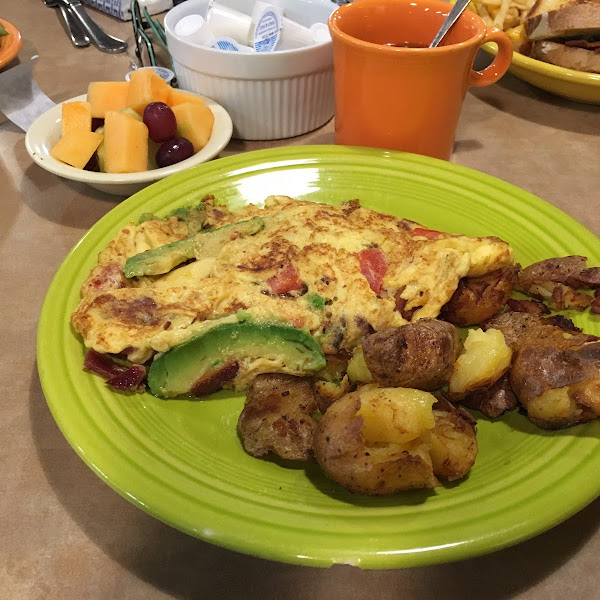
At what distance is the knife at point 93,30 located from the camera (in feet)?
9.91

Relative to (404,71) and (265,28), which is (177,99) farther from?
(404,71)

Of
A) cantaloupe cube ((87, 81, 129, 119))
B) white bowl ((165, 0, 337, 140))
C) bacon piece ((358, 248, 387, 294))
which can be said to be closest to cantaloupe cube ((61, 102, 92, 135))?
cantaloupe cube ((87, 81, 129, 119))

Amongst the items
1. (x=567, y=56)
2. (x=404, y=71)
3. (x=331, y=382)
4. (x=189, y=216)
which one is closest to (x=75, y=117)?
(x=189, y=216)

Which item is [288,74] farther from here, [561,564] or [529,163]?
[561,564]

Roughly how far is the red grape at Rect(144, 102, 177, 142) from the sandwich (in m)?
1.58

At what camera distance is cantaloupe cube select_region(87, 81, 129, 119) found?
2043 millimetres

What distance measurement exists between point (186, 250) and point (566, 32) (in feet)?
6.23

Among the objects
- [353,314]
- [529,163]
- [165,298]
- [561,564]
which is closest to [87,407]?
[165,298]

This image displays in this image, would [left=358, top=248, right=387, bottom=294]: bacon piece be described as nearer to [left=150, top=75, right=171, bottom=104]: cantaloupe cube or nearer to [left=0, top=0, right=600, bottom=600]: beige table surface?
[left=0, top=0, right=600, bottom=600]: beige table surface

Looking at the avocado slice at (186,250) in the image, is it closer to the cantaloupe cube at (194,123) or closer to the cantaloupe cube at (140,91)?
the cantaloupe cube at (194,123)

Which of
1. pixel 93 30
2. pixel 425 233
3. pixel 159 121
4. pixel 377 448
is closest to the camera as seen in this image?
pixel 377 448

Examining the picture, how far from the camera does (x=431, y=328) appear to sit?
43.4 inches

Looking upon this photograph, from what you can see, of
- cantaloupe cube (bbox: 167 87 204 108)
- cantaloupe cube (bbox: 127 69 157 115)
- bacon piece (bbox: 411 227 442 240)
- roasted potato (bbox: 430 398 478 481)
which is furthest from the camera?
cantaloupe cube (bbox: 167 87 204 108)

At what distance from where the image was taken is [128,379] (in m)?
1.17
